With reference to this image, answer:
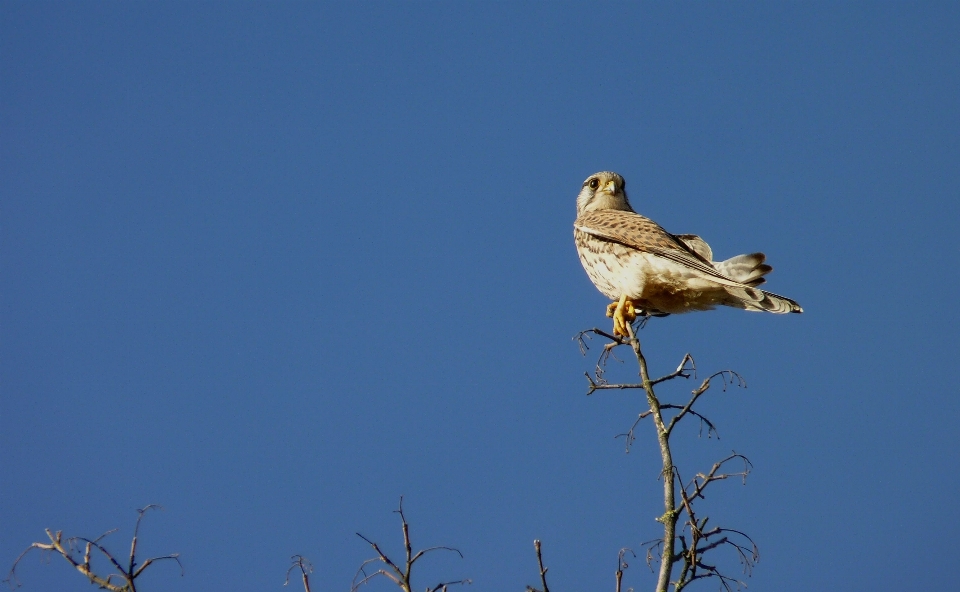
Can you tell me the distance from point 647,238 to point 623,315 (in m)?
0.43

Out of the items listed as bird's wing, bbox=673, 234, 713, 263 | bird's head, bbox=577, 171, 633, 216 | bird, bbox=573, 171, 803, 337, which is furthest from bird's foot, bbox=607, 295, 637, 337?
bird's head, bbox=577, 171, 633, 216

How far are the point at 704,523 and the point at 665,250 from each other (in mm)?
2303

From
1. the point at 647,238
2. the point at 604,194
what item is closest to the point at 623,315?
the point at 647,238

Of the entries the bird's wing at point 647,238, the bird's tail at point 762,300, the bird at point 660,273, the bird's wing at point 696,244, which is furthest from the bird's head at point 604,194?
the bird's tail at point 762,300

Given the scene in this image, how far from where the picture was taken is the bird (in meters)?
4.33

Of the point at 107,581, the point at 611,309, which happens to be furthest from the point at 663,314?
the point at 107,581

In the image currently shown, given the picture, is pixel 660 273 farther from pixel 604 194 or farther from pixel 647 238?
pixel 604 194

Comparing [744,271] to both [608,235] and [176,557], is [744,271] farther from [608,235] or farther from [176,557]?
[176,557]

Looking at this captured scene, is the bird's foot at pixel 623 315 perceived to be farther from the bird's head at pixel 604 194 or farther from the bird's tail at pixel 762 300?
the bird's head at pixel 604 194

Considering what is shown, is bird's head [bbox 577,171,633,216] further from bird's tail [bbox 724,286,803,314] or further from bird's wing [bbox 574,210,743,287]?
bird's tail [bbox 724,286,803,314]

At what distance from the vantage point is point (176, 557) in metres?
2.57

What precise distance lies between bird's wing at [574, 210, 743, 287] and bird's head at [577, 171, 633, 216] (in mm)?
593

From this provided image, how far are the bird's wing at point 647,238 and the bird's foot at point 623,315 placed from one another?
0.93ft

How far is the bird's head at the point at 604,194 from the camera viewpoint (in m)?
5.98
